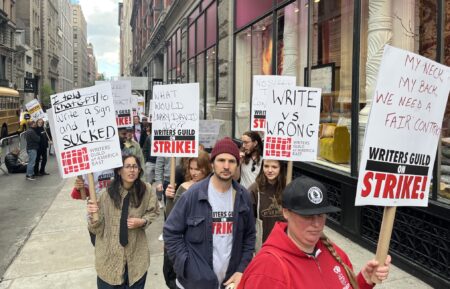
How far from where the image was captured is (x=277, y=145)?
4285 mm

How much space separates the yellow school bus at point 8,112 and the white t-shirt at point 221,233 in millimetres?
24737

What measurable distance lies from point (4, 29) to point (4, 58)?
12.5 ft

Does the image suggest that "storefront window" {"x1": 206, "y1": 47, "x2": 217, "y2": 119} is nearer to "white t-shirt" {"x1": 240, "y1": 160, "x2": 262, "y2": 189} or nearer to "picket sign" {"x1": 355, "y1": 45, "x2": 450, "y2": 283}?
"white t-shirt" {"x1": 240, "y1": 160, "x2": 262, "y2": 189}

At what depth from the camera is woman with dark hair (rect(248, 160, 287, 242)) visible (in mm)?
3684

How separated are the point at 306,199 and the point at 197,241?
51.2 inches

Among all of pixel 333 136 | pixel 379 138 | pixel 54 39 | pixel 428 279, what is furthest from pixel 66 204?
pixel 54 39

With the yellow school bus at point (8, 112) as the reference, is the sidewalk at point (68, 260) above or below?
below

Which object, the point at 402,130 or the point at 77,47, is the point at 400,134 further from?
the point at 77,47

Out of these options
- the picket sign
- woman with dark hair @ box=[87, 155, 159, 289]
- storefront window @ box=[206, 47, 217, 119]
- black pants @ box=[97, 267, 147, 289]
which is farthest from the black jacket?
the picket sign

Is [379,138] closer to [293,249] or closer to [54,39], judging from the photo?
[293,249]

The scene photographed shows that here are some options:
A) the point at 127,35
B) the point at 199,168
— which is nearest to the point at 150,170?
the point at 199,168

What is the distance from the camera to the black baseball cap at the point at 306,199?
1790mm

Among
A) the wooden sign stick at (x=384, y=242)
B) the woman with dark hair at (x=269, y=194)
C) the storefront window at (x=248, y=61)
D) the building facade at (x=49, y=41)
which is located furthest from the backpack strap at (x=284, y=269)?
the building facade at (x=49, y=41)

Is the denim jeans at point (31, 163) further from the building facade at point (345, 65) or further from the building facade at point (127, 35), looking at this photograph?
the building facade at point (127, 35)
